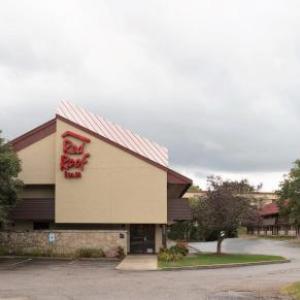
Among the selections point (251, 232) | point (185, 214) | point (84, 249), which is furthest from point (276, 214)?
point (84, 249)

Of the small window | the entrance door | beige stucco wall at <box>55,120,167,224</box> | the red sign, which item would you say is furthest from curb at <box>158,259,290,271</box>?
the small window

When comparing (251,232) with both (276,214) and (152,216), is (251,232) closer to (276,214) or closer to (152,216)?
(276,214)

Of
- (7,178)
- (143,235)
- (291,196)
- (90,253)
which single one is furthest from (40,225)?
(291,196)

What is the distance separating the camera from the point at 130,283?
74.6 feet

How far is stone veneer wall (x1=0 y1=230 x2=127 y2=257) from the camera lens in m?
39.0

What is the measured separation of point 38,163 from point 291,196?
43963 mm

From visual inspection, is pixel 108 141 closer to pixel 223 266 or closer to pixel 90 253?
pixel 90 253

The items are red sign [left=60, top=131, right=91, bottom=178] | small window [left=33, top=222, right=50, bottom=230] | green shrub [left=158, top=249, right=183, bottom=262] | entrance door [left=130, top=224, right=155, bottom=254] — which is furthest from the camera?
small window [left=33, top=222, right=50, bottom=230]

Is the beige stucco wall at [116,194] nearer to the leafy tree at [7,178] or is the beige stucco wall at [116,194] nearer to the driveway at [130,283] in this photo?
the leafy tree at [7,178]

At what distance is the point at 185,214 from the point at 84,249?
7895 millimetres

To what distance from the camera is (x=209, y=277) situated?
2541 centimetres

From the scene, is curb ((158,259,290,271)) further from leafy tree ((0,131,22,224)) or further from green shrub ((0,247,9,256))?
green shrub ((0,247,9,256))

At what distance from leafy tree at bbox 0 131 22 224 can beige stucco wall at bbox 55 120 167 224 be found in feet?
17.8

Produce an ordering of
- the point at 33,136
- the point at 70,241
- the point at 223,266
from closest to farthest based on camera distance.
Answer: the point at 223,266
the point at 70,241
the point at 33,136
